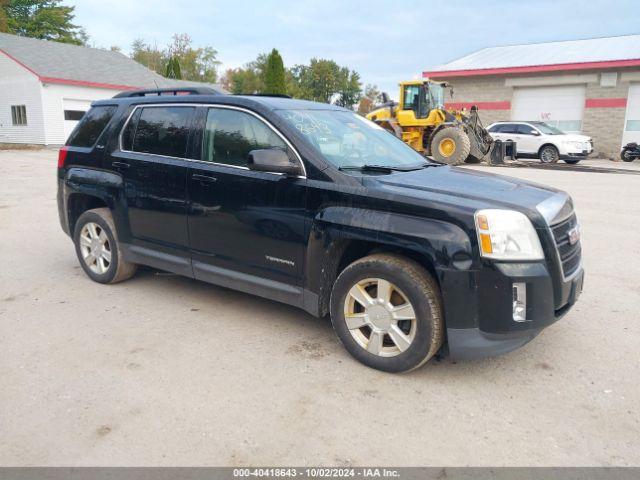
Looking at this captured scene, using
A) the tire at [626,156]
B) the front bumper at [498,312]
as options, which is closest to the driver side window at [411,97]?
the tire at [626,156]

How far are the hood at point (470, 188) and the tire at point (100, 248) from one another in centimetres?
286

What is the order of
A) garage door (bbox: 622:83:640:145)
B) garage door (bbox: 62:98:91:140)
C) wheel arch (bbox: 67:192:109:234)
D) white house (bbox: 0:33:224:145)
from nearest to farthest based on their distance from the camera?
wheel arch (bbox: 67:192:109:234) < garage door (bbox: 622:83:640:145) < white house (bbox: 0:33:224:145) < garage door (bbox: 62:98:91:140)

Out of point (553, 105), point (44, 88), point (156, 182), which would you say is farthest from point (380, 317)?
point (44, 88)

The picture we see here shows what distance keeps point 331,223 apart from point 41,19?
5838 centimetres

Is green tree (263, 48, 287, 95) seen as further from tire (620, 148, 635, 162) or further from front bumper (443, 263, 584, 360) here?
front bumper (443, 263, 584, 360)

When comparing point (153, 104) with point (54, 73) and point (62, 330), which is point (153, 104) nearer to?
point (62, 330)

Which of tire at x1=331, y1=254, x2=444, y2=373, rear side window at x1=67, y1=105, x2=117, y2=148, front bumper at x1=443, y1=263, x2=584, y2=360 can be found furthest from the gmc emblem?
rear side window at x1=67, y1=105, x2=117, y2=148

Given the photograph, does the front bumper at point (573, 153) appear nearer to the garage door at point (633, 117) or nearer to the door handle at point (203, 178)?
the garage door at point (633, 117)

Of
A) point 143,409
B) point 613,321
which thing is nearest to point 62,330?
point 143,409

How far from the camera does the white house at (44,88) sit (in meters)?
29.1

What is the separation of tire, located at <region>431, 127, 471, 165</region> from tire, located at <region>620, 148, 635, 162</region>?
34.6 feet

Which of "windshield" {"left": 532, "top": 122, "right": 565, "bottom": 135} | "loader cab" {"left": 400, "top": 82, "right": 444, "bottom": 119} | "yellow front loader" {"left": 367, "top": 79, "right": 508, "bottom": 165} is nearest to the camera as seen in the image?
"yellow front loader" {"left": 367, "top": 79, "right": 508, "bottom": 165}

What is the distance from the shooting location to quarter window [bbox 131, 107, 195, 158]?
15.4ft

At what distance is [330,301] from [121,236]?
2.43 metres
